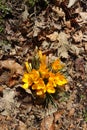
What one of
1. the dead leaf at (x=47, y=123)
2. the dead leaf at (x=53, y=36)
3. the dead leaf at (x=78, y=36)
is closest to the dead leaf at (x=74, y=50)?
the dead leaf at (x=78, y=36)

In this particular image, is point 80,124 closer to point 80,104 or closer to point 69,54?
point 80,104

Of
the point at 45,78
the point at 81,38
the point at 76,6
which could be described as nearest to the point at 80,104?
the point at 45,78

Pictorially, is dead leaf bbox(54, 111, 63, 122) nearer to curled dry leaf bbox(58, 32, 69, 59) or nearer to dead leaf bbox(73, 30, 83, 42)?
curled dry leaf bbox(58, 32, 69, 59)

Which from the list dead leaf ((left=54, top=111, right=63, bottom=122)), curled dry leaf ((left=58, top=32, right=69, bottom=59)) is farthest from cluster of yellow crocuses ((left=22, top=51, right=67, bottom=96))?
curled dry leaf ((left=58, top=32, right=69, bottom=59))

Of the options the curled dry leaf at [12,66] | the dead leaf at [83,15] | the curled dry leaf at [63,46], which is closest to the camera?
the curled dry leaf at [12,66]

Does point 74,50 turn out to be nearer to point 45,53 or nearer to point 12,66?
point 45,53

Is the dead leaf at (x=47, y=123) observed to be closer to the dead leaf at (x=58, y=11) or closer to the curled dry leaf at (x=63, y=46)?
the curled dry leaf at (x=63, y=46)

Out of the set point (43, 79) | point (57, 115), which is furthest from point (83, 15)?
point (57, 115)
